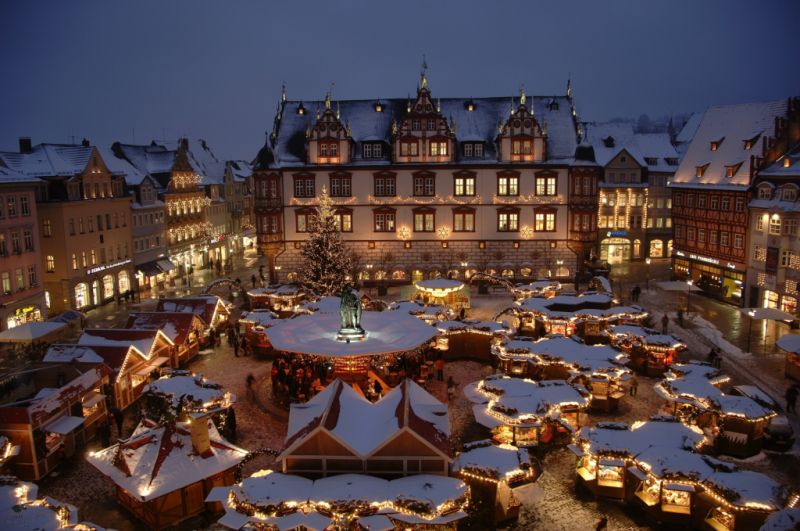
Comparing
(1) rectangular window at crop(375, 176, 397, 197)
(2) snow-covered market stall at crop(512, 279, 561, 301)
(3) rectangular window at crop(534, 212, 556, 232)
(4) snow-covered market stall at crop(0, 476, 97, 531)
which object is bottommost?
(4) snow-covered market stall at crop(0, 476, 97, 531)

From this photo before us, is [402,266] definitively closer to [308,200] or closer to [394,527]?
[308,200]

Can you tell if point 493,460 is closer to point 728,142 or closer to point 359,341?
point 359,341

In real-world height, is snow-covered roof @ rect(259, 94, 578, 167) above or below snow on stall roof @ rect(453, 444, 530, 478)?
above

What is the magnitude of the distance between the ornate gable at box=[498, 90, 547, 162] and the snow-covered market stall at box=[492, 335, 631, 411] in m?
25.2

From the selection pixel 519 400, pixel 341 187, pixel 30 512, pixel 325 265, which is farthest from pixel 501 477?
pixel 341 187

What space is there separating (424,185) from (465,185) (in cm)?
337

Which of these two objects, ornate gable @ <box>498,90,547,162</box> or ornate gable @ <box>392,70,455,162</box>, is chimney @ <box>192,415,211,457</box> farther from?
ornate gable @ <box>498,90,547,162</box>

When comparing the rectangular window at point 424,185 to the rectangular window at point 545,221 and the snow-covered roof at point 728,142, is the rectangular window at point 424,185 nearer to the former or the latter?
the rectangular window at point 545,221

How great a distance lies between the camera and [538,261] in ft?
177

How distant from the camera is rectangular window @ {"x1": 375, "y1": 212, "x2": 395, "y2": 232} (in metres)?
54.5

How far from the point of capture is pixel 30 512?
16078 millimetres

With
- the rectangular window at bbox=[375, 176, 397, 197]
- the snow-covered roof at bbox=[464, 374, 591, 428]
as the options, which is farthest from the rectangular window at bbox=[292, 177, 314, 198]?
the snow-covered roof at bbox=[464, 374, 591, 428]

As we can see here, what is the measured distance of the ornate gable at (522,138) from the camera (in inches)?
2085

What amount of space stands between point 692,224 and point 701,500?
3806 centimetres
